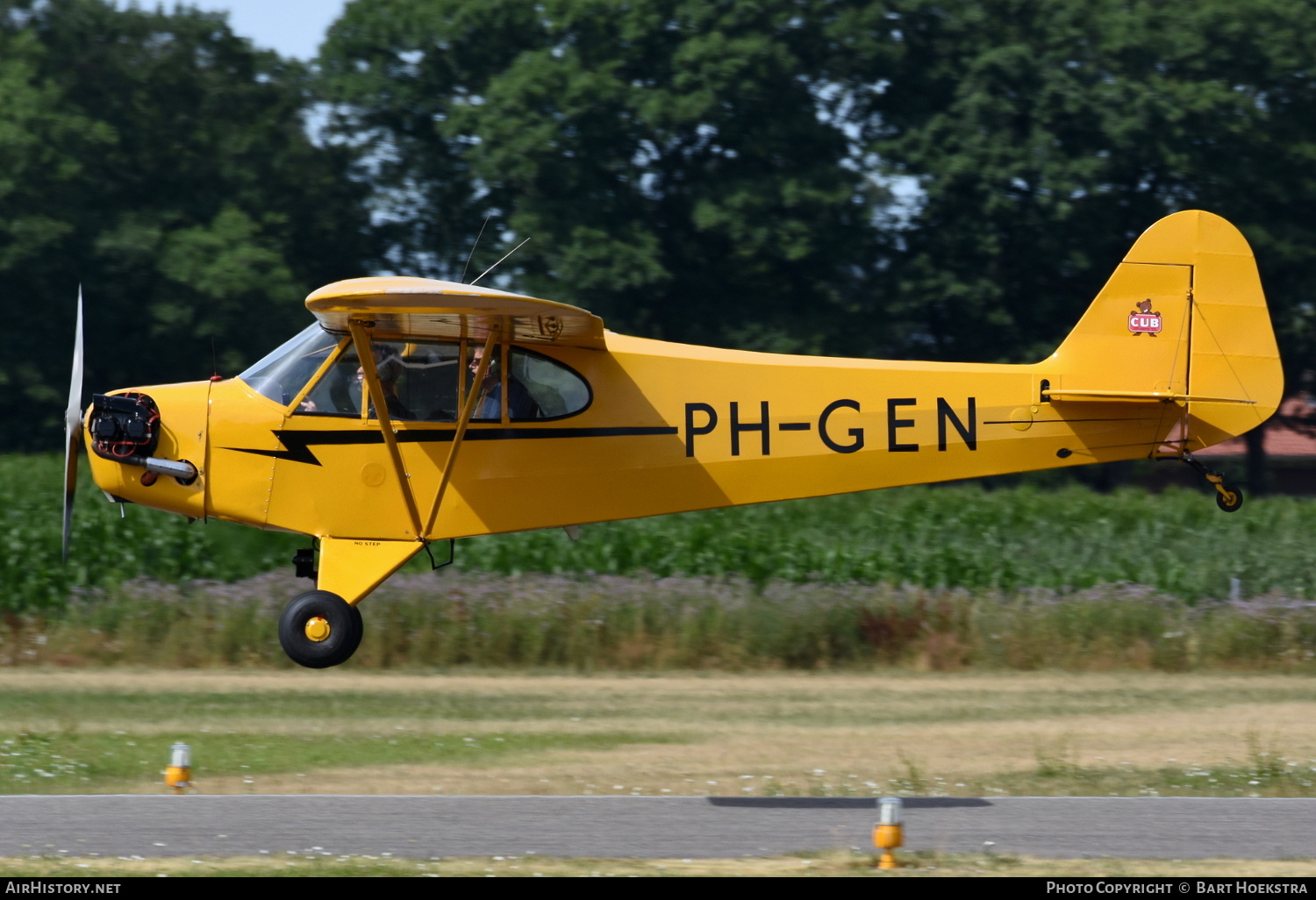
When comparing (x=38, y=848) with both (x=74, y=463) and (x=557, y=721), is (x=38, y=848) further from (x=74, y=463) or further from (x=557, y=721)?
(x=557, y=721)

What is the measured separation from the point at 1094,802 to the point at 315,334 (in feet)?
24.0

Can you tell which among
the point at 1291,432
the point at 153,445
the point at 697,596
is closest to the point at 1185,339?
the point at 153,445

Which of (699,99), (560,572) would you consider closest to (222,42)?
(699,99)

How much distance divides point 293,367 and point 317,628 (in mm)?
1829

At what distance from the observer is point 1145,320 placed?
1115 centimetres

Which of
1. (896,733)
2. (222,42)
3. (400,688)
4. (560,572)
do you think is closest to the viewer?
(896,733)

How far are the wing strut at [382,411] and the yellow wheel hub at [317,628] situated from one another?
866 mm

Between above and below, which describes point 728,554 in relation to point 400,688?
above

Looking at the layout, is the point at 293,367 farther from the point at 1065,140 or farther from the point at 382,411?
the point at 1065,140

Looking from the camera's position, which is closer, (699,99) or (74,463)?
(74,463)

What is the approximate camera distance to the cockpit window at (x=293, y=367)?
10.8m

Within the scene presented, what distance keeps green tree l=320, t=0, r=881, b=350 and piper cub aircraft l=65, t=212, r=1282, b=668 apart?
71.5 ft

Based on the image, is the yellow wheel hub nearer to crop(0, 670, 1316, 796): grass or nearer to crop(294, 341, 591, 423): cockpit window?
crop(294, 341, 591, 423): cockpit window

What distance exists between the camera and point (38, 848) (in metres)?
10.2
